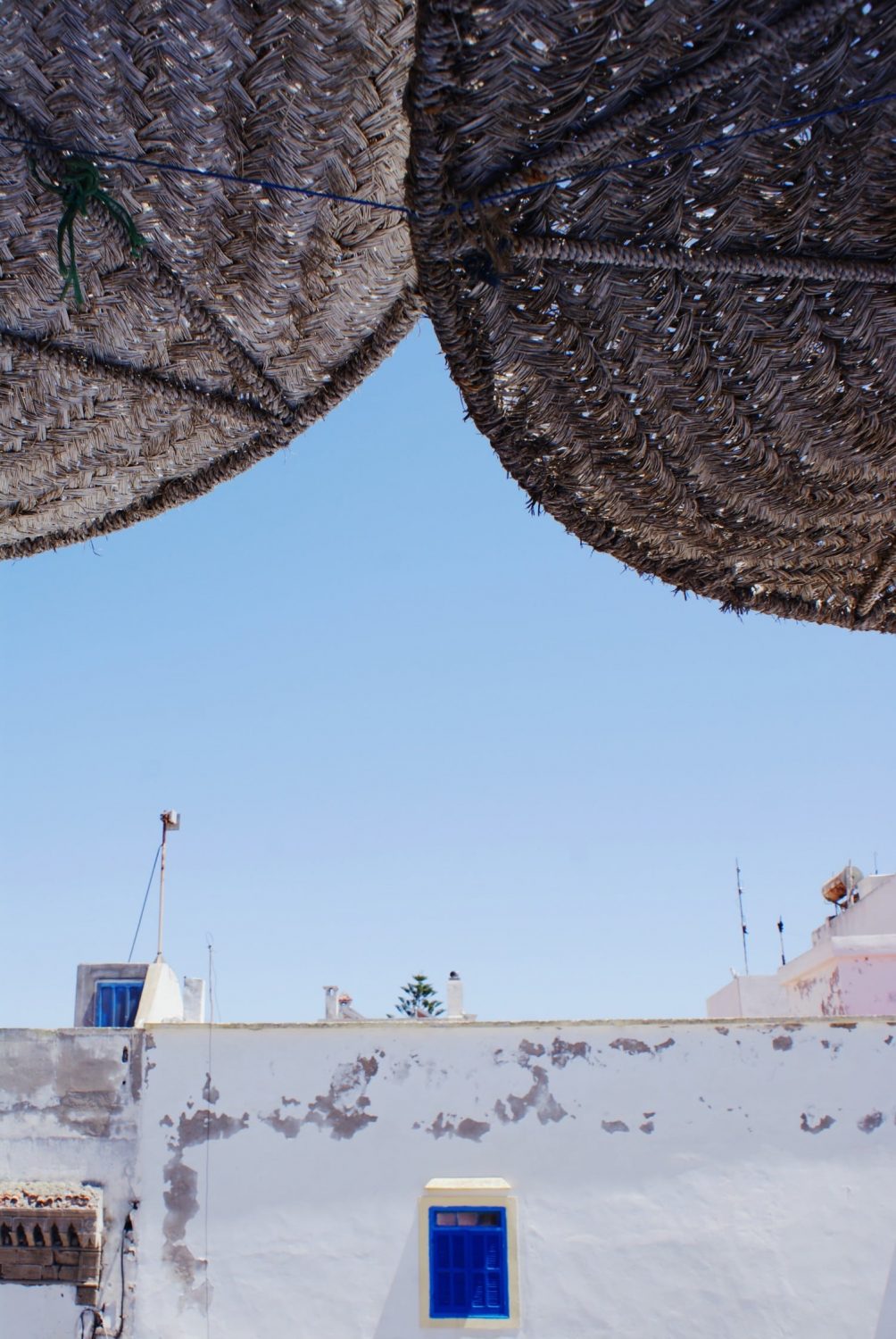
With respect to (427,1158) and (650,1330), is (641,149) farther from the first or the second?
(650,1330)

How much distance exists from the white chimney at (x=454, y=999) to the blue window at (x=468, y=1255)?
3.22 metres

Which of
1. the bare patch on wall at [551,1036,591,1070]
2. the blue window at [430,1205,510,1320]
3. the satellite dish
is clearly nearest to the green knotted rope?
the bare patch on wall at [551,1036,591,1070]

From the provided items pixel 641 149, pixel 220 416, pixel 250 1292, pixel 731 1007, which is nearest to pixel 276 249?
pixel 220 416

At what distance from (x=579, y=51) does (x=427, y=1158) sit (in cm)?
676

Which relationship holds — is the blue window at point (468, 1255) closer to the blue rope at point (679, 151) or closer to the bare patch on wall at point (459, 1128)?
the bare patch on wall at point (459, 1128)

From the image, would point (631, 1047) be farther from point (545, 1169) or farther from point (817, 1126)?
point (817, 1126)

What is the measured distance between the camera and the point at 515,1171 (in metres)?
7.45

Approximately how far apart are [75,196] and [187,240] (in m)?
0.29

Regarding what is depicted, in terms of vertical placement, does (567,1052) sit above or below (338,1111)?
above

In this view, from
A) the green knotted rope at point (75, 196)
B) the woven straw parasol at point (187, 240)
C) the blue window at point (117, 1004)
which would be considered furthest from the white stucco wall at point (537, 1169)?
the green knotted rope at point (75, 196)

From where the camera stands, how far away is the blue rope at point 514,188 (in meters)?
2.16

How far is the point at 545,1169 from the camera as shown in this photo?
7445mm

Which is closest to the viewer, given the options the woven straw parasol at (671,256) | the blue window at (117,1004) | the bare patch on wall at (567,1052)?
the woven straw parasol at (671,256)

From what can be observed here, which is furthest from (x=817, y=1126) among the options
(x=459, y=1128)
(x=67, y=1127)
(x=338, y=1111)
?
(x=67, y=1127)
